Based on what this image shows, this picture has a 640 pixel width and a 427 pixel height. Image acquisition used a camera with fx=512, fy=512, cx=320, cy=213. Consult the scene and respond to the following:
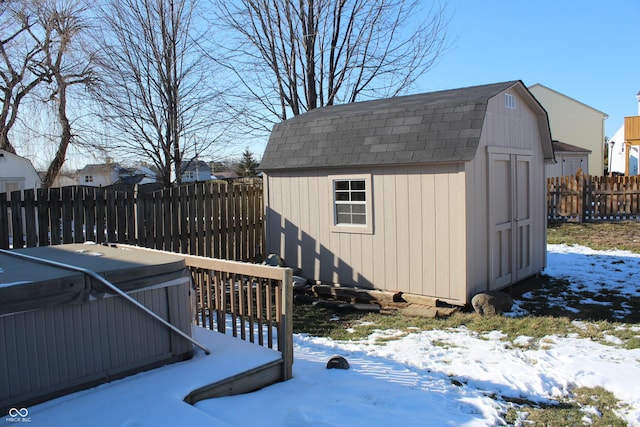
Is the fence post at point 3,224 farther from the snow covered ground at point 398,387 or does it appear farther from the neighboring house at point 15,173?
the neighboring house at point 15,173

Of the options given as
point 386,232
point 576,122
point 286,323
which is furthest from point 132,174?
point 286,323

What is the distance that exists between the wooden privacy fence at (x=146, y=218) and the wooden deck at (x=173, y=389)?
145 inches

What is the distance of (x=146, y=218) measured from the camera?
8.14 m

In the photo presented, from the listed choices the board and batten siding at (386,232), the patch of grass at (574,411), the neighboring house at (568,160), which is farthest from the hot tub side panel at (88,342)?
the neighboring house at (568,160)

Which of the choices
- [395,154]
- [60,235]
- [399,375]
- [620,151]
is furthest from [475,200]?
[620,151]

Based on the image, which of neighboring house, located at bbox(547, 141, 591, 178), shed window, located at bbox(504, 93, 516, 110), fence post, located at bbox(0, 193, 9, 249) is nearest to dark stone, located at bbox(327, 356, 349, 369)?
fence post, located at bbox(0, 193, 9, 249)

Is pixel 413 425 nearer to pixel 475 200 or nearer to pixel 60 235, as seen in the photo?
pixel 475 200

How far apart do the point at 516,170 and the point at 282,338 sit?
232 inches

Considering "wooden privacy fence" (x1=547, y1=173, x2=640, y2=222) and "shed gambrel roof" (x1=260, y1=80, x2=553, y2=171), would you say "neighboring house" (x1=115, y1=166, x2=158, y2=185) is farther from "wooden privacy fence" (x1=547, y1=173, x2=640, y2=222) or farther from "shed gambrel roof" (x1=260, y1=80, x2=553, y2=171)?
"wooden privacy fence" (x1=547, y1=173, x2=640, y2=222)

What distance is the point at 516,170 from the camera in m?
8.60

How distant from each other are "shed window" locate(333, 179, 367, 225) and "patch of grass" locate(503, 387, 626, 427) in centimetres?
451

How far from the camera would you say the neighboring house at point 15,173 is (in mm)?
18156

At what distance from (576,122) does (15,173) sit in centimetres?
3204

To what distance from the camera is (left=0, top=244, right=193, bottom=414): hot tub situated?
3.29m
